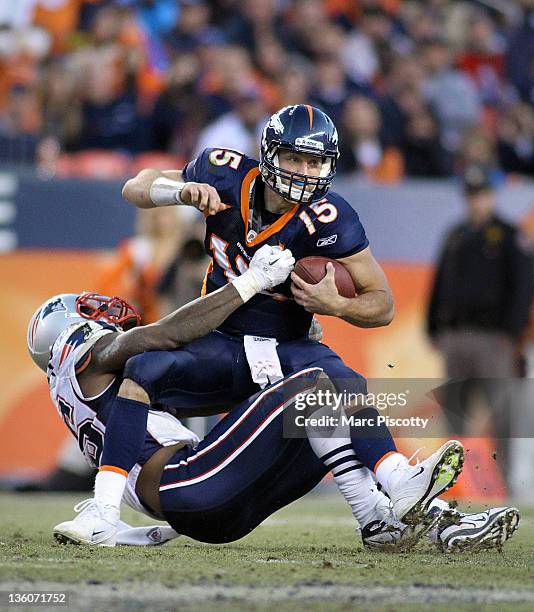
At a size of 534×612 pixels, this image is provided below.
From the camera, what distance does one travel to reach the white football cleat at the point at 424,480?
4305 millimetres

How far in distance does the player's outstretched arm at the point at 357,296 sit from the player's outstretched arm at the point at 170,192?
490 mm

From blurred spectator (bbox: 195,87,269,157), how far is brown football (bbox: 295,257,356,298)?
17.2ft

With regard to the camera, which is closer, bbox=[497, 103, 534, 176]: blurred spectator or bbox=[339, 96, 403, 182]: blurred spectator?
bbox=[339, 96, 403, 182]: blurred spectator

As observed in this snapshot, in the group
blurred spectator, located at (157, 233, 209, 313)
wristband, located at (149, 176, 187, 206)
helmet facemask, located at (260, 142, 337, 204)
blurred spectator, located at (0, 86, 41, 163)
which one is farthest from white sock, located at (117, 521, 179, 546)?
blurred spectator, located at (0, 86, 41, 163)

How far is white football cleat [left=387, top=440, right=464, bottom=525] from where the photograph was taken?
169 inches

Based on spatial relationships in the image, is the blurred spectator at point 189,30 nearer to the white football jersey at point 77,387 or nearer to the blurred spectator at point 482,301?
the blurred spectator at point 482,301

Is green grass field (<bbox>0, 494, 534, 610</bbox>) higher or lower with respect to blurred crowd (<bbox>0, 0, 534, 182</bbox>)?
lower

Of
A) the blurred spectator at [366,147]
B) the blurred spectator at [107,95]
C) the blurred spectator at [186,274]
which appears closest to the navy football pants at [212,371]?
the blurred spectator at [186,274]

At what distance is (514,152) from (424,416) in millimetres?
5551

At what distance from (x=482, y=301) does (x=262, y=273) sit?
4.59m

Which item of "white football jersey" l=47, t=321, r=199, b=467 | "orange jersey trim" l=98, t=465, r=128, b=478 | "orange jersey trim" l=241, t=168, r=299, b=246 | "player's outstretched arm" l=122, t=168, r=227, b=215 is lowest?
"orange jersey trim" l=98, t=465, r=128, b=478

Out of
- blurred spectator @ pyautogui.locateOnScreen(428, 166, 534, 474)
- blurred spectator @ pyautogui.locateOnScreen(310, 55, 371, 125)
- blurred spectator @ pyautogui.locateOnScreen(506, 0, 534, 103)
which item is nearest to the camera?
blurred spectator @ pyautogui.locateOnScreen(428, 166, 534, 474)

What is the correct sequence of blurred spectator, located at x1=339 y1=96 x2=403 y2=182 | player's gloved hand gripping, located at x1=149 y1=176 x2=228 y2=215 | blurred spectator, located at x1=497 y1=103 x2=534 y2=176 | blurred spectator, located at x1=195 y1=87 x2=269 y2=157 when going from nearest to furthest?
player's gloved hand gripping, located at x1=149 y1=176 x2=228 y2=215 < blurred spectator, located at x1=195 y1=87 x2=269 y2=157 < blurred spectator, located at x1=339 y1=96 x2=403 y2=182 < blurred spectator, located at x1=497 y1=103 x2=534 y2=176

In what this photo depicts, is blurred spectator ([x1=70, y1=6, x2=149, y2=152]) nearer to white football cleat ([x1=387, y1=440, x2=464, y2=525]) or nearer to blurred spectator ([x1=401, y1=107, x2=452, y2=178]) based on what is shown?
blurred spectator ([x1=401, y1=107, x2=452, y2=178])
